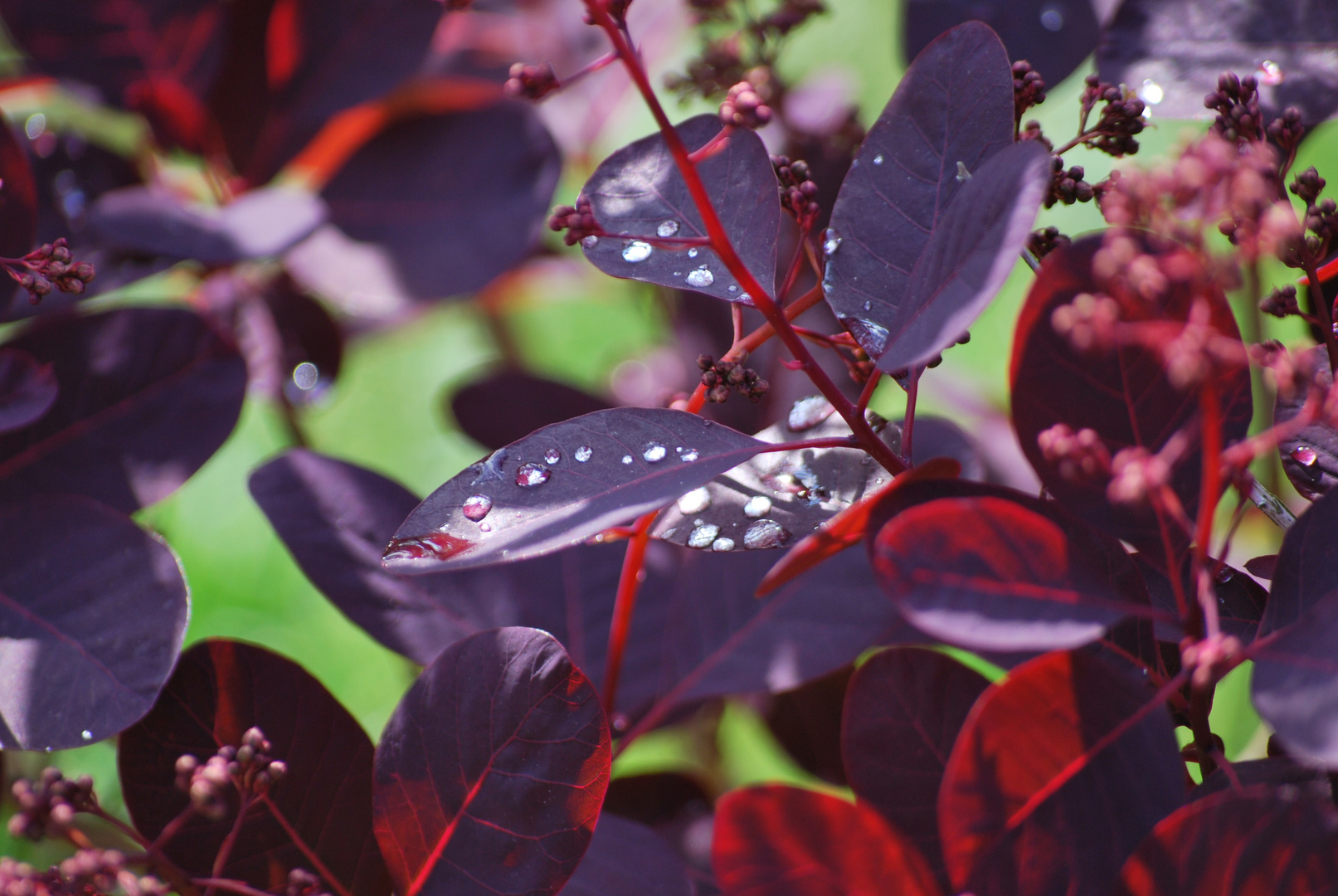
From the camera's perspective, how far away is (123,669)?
0.62 meters

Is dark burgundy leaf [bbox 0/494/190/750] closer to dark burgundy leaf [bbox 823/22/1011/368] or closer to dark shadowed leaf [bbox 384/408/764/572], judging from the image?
dark shadowed leaf [bbox 384/408/764/572]

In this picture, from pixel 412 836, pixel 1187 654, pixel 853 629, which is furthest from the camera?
pixel 853 629

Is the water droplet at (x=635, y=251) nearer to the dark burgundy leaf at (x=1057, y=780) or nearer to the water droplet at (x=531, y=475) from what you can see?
the water droplet at (x=531, y=475)

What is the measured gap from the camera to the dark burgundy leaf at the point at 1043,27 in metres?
0.85

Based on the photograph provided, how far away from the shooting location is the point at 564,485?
525 millimetres

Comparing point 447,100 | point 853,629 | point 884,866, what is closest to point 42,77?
point 447,100

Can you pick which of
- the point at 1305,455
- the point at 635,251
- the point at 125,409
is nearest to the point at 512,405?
the point at 125,409

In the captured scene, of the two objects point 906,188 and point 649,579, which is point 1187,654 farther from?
point 649,579

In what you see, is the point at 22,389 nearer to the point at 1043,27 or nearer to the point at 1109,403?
the point at 1109,403

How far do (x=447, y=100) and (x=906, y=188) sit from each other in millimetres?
818

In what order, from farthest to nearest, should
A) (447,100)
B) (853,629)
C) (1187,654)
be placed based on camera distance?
(447,100)
(853,629)
(1187,654)

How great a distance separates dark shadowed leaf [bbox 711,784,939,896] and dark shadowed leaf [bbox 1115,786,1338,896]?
0.41ft

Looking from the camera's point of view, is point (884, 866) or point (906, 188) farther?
point (906, 188)

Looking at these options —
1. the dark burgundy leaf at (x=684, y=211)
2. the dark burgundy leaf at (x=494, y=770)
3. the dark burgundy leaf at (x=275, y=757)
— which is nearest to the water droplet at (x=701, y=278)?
the dark burgundy leaf at (x=684, y=211)
